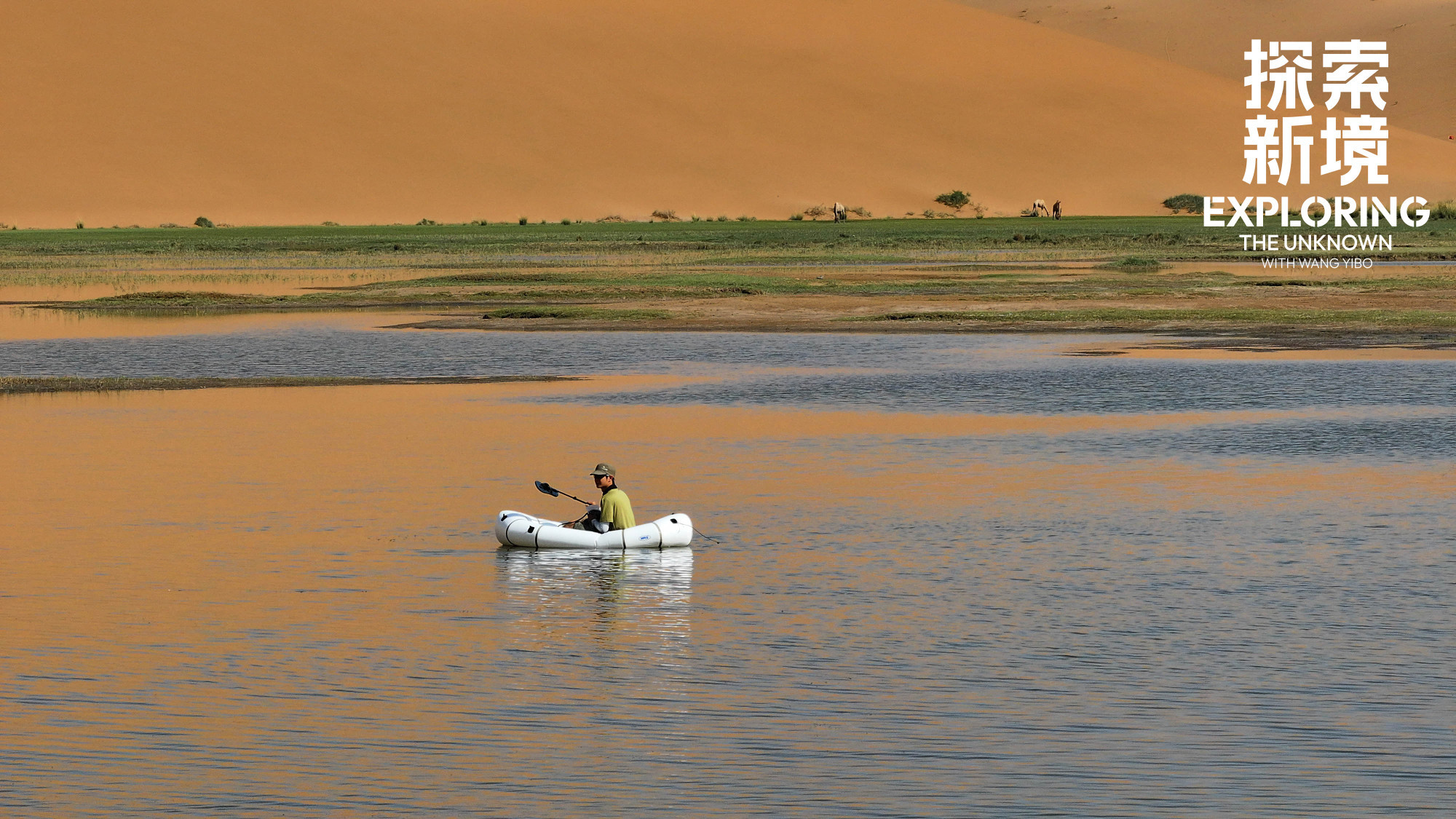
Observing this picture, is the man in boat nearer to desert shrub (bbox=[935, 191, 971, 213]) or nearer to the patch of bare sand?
the patch of bare sand

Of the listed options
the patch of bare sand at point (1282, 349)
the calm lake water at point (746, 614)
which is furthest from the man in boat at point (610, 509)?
the patch of bare sand at point (1282, 349)

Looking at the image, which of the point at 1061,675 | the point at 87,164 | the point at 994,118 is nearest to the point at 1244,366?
the point at 1061,675

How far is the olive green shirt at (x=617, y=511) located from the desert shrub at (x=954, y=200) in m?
117

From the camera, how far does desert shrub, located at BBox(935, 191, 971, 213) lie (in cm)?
13262

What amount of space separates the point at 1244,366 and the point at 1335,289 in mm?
21259

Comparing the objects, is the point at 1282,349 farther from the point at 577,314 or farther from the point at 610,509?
the point at 610,509

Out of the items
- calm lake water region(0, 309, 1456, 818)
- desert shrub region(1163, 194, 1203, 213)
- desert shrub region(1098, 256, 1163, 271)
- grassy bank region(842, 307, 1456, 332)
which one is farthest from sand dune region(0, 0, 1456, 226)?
calm lake water region(0, 309, 1456, 818)

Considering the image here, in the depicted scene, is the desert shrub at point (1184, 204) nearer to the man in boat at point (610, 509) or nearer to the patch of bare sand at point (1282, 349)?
the patch of bare sand at point (1282, 349)

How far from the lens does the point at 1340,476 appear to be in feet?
69.4

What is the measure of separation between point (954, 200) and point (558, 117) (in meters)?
27.3

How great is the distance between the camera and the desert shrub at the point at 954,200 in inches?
5221

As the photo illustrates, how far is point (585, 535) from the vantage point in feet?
56.5

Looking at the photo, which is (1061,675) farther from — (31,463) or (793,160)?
(793,160)

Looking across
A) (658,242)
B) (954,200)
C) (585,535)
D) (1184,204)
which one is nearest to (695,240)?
(658,242)
